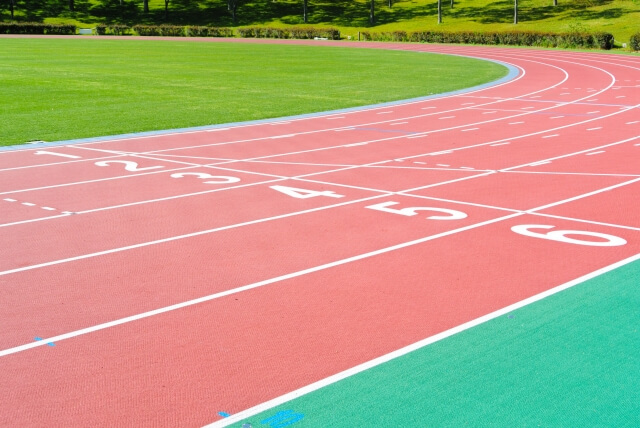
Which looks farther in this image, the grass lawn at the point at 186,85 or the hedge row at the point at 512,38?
the hedge row at the point at 512,38

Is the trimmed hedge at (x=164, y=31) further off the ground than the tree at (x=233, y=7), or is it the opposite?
the tree at (x=233, y=7)

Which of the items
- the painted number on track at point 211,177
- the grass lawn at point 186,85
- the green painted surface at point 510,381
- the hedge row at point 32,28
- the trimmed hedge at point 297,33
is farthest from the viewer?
the trimmed hedge at point 297,33

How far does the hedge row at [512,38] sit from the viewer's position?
5119cm

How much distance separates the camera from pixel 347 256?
8.19m

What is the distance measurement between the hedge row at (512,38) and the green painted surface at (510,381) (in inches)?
1896

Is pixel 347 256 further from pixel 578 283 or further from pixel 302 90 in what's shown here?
pixel 302 90

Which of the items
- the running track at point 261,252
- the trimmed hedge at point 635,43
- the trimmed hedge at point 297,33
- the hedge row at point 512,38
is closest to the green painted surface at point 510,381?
the running track at point 261,252

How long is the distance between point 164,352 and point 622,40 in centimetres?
5709

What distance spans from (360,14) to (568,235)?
3161 inches

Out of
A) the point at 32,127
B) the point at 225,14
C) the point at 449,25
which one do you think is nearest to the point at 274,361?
the point at 32,127

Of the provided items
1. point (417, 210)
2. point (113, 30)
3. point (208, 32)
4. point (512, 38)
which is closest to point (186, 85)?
point (417, 210)

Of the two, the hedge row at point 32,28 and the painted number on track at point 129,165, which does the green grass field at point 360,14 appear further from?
the painted number on track at point 129,165

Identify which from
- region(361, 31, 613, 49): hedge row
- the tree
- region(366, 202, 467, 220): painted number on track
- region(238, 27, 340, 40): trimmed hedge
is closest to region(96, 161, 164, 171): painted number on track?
region(366, 202, 467, 220): painted number on track

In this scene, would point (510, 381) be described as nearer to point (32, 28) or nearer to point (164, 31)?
point (32, 28)
